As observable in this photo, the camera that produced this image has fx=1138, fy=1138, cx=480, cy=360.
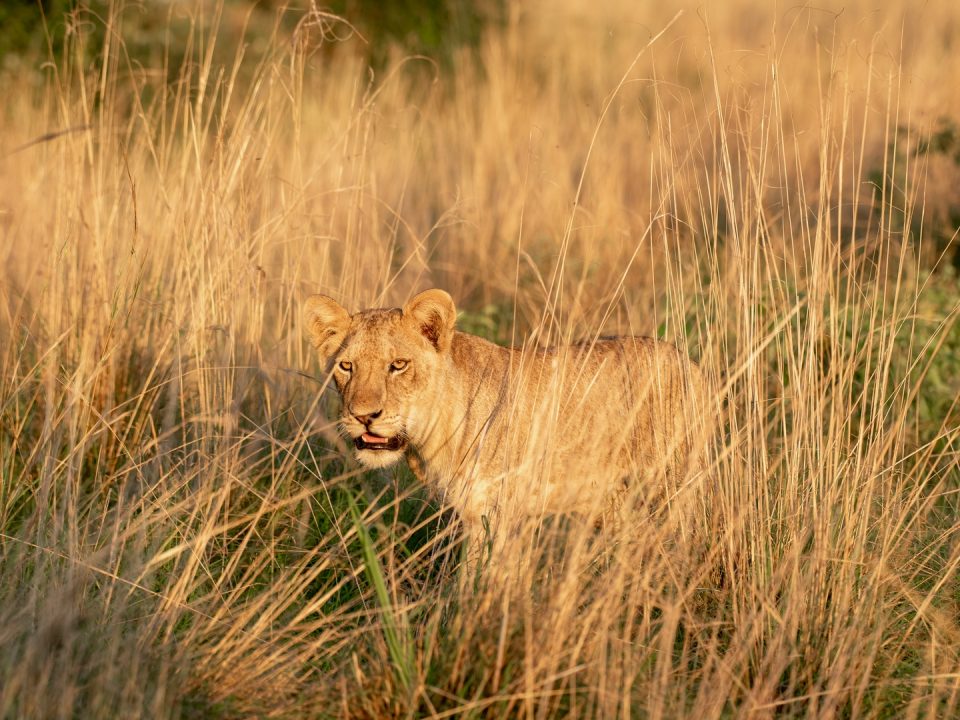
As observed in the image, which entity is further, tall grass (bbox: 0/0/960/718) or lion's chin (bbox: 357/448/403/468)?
lion's chin (bbox: 357/448/403/468)

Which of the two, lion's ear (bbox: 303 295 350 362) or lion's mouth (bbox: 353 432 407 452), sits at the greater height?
lion's ear (bbox: 303 295 350 362)

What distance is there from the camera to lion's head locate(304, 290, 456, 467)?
13.1ft

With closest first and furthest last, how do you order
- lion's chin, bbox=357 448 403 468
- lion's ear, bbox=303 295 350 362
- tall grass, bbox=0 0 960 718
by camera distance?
tall grass, bbox=0 0 960 718, lion's chin, bbox=357 448 403 468, lion's ear, bbox=303 295 350 362

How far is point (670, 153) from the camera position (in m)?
3.63

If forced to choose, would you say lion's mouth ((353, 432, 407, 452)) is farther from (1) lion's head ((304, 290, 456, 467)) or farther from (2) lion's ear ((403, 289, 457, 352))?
(2) lion's ear ((403, 289, 457, 352))

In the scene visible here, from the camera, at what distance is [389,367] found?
13.5 feet

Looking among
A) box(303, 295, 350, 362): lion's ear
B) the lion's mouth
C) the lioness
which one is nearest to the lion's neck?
the lioness

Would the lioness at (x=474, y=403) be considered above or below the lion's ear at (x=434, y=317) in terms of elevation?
below

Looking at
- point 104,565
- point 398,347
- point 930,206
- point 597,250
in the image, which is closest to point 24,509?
point 104,565

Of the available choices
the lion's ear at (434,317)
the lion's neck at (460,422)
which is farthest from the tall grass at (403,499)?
the lion's ear at (434,317)

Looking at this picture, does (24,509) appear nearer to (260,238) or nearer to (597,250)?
(260,238)

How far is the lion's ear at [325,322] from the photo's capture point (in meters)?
4.24

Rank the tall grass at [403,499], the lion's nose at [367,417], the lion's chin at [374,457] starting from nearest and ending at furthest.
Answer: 1. the tall grass at [403,499]
2. the lion's nose at [367,417]
3. the lion's chin at [374,457]

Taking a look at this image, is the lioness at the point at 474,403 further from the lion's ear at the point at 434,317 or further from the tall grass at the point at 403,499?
the tall grass at the point at 403,499
